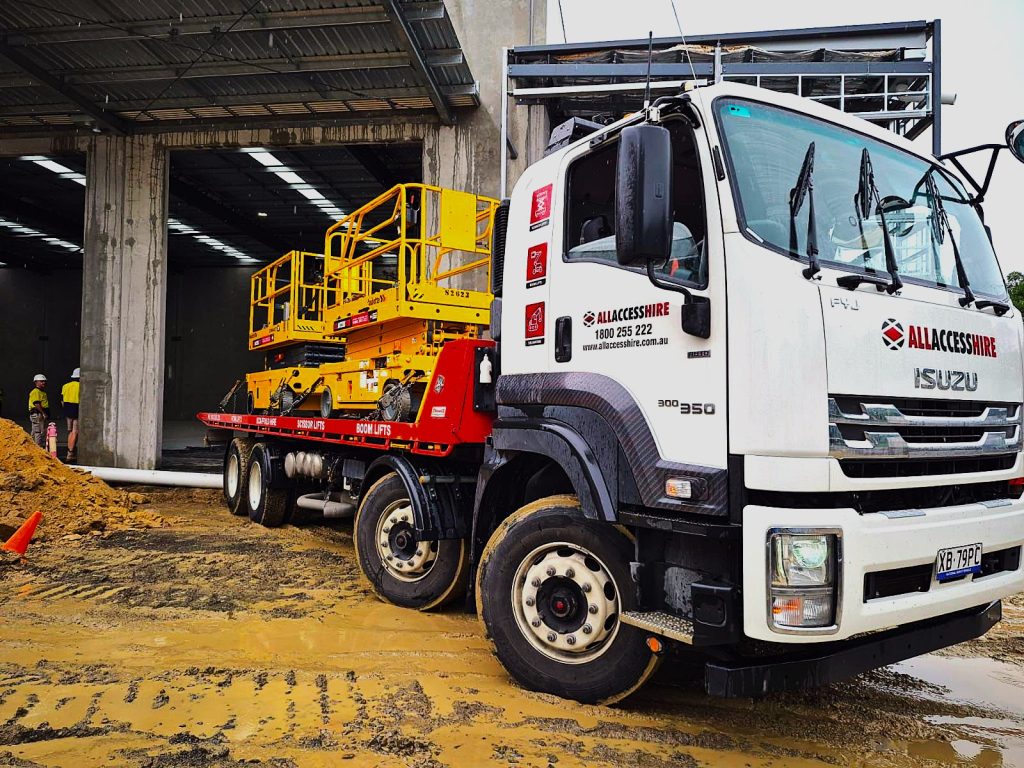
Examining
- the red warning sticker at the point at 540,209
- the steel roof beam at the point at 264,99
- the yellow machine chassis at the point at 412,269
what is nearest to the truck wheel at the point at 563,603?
the red warning sticker at the point at 540,209

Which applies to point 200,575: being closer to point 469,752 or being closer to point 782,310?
point 469,752

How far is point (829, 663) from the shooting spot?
3.07 metres

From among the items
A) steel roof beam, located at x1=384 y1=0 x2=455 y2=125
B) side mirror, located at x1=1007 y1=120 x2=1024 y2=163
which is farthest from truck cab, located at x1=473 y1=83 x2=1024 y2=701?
steel roof beam, located at x1=384 y1=0 x2=455 y2=125

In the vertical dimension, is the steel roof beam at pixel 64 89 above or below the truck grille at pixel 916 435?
above

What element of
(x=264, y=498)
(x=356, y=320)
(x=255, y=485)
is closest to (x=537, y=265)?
(x=356, y=320)

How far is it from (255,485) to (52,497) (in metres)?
2.16

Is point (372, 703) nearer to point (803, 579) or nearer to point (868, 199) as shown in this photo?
point (803, 579)

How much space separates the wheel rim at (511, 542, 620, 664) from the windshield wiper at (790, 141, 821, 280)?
1.60m

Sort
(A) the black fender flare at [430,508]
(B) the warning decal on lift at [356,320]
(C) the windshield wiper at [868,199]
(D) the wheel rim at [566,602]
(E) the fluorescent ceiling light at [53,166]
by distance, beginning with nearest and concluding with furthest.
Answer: (C) the windshield wiper at [868,199]
(D) the wheel rim at [566,602]
(A) the black fender flare at [430,508]
(B) the warning decal on lift at [356,320]
(E) the fluorescent ceiling light at [53,166]

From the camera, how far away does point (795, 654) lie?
319cm

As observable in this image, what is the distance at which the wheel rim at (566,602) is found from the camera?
3514 mm

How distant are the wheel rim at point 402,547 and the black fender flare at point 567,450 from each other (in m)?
1.27

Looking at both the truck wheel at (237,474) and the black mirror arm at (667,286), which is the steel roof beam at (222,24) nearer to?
the truck wheel at (237,474)

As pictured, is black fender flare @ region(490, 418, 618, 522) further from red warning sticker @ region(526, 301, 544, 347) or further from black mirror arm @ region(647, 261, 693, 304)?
black mirror arm @ region(647, 261, 693, 304)
